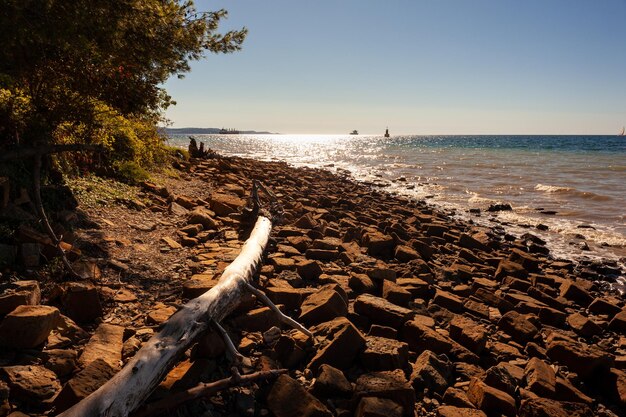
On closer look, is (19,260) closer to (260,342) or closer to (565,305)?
(260,342)

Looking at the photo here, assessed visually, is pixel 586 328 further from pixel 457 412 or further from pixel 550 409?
pixel 457 412

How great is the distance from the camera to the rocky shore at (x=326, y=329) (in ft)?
9.83

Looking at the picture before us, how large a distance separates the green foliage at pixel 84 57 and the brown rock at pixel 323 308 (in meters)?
3.17

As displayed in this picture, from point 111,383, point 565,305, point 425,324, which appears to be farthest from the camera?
point 565,305

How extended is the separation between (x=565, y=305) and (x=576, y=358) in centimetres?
254

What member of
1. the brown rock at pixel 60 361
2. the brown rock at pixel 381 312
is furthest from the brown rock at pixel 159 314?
the brown rock at pixel 381 312

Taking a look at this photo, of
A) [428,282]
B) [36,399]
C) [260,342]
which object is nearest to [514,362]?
[428,282]

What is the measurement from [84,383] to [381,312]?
3.12 meters

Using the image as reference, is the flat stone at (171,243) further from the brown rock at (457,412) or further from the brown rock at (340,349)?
the brown rock at (457,412)

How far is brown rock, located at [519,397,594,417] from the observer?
3.16m

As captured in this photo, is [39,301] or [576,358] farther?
[576,358]

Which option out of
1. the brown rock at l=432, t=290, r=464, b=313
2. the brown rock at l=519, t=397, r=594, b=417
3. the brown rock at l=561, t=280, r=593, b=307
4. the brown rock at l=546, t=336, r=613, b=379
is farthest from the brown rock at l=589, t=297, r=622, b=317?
the brown rock at l=519, t=397, r=594, b=417

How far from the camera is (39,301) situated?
3.62 m

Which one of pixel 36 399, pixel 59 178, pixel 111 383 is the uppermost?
pixel 59 178
